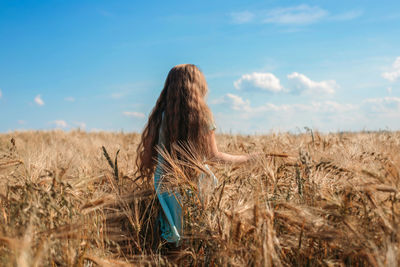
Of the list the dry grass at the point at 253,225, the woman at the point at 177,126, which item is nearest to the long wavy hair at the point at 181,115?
the woman at the point at 177,126

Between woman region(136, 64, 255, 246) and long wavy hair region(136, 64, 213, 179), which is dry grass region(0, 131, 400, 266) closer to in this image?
woman region(136, 64, 255, 246)

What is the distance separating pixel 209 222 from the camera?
1.72 m

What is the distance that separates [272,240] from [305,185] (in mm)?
762

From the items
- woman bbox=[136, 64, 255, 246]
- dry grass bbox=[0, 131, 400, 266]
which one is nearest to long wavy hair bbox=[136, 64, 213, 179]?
woman bbox=[136, 64, 255, 246]

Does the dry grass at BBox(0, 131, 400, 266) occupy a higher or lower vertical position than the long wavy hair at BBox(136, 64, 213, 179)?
lower

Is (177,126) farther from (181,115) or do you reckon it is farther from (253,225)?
(253,225)

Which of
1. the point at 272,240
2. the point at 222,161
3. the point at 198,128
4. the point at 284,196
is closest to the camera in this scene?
the point at 272,240

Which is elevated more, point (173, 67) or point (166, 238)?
point (173, 67)

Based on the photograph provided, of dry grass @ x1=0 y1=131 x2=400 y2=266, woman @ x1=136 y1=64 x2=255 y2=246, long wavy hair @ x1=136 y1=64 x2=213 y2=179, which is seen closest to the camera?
dry grass @ x1=0 y1=131 x2=400 y2=266

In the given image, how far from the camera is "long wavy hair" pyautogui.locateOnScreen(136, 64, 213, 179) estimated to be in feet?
8.84

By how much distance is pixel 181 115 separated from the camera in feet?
8.99

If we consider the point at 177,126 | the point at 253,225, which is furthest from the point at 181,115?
the point at 253,225

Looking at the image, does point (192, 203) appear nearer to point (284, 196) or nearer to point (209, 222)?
point (209, 222)

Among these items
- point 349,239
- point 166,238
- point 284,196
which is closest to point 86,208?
point 166,238
